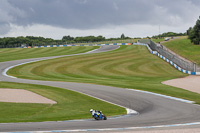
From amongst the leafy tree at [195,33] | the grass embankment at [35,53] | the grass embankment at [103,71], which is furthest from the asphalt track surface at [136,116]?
the leafy tree at [195,33]

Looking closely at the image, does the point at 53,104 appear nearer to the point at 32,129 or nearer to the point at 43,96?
the point at 43,96

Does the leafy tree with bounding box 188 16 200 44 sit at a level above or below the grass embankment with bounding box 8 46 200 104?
above

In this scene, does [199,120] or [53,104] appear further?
[53,104]

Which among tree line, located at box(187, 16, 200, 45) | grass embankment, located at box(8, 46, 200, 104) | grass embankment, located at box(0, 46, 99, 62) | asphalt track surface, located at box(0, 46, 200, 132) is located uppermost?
tree line, located at box(187, 16, 200, 45)

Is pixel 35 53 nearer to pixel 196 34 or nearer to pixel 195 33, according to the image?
pixel 195 33

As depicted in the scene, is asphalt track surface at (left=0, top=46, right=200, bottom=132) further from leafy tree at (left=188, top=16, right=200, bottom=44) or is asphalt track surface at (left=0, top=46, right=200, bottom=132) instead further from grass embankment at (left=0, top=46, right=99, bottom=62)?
leafy tree at (left=188, top=16, right=200, bottom=44)

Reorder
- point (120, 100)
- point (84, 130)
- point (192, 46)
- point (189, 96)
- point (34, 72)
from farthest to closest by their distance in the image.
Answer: point (192, 46), point (34, 72), point (189, 96), point (120, 100), point (84, 130)

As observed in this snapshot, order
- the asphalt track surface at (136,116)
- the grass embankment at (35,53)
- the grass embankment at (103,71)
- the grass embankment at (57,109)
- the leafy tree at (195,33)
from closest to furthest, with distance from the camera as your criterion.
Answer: the asphalt track surface at (136,116) → the grass embankment at (57,109) → the grass embankment at (103,71) → the grass embankment at (35,53) → the leafy tree at (195,33)

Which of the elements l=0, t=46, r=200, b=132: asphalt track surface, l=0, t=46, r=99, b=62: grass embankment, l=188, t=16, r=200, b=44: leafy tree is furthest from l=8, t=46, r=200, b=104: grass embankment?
l=188, t=16, r=200, b=44: leafy tree

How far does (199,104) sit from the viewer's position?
19391mm

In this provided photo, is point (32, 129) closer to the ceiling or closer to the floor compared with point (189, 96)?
closer to the ceiling

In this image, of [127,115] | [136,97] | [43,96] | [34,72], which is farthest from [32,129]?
[34,72]

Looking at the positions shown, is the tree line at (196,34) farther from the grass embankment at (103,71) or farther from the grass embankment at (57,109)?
the grass embankment at (57,109)

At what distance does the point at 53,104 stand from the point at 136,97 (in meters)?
6.90
